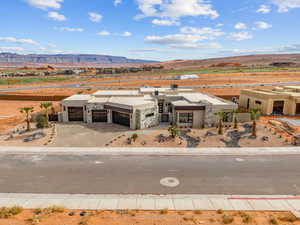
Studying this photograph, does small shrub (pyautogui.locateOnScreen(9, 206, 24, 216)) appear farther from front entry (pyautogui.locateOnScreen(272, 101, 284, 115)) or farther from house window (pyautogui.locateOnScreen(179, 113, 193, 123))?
front entry (pyautogui.locateOnScreen(272, 101, 284, 115))

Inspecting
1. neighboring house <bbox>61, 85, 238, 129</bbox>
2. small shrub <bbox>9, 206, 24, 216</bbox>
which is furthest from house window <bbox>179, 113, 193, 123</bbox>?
small shrub <bbox>9, 206, 24, 216</bbox>

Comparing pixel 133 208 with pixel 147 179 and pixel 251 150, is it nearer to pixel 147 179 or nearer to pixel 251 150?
pixel 147 179

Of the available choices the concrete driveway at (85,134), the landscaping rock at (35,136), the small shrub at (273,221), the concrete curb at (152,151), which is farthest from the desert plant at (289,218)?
the landscaping rock at (35,136)

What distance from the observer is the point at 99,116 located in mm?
36062

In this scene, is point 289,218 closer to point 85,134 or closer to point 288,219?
point 288,219

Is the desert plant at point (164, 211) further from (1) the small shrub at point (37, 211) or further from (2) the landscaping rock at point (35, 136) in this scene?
(2) the landscaping rock at point (35, 136)

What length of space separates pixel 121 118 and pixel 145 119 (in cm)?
437

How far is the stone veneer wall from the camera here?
32.4 metres

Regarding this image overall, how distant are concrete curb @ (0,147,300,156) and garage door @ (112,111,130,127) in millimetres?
8923

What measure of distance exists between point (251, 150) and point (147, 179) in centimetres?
1479

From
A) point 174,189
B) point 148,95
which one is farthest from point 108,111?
point 174,189

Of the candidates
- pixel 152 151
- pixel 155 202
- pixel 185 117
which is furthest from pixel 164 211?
pixel 185 117

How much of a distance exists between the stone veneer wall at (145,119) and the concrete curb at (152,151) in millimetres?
Answer: 7645

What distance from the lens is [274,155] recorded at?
24047mm
